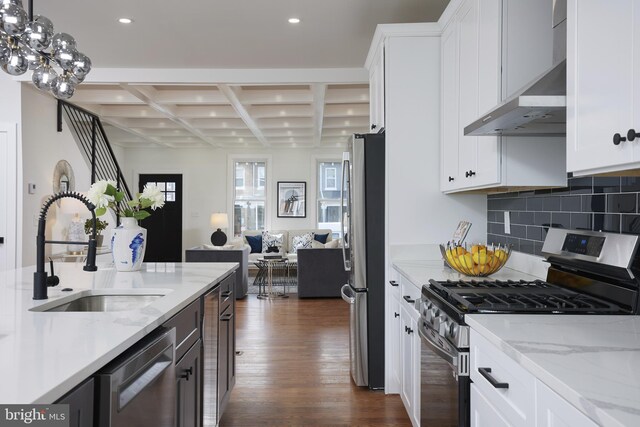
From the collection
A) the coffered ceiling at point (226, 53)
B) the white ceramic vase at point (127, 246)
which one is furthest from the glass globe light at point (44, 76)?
the coffered ceiling at point (226, 53)

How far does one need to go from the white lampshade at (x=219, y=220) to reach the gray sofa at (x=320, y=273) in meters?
3.34

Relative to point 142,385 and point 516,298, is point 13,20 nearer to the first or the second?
point 142,385

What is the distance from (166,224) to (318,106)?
5.55m

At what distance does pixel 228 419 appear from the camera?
9.93 ft

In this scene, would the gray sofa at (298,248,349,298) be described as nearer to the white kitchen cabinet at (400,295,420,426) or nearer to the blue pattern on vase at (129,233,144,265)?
the white kitchen cabinet at (400,295,420,426)

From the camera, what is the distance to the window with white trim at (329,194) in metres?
10.8

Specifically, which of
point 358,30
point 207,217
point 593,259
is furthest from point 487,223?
point 207,217

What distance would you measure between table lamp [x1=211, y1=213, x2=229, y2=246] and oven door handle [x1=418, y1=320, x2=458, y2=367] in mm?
7953

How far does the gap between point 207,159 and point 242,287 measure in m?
4.49

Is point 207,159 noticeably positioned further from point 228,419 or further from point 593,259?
point 593,259

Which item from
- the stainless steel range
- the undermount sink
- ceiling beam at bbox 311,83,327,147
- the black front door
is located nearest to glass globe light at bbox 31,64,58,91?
the undermount sink

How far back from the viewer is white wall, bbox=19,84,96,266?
5.52 meters

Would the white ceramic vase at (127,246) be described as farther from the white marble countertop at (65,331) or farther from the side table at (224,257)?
the side table at (224,257)

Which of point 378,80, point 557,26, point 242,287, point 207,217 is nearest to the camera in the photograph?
point 557,26
